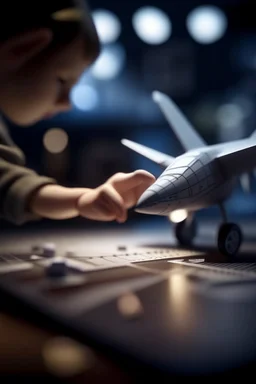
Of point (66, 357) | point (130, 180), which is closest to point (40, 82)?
point (130, 180)

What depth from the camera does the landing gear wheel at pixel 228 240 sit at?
2.72ft

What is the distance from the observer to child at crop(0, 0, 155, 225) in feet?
2.18

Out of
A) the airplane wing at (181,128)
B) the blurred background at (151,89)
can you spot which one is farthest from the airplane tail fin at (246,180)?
the airplane wing at (181,128)

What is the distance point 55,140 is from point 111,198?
2.40ft

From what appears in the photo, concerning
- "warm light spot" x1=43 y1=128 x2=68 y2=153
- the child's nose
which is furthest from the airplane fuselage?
"warm light spot" x1=43 y1=128 x2=68 y2=153

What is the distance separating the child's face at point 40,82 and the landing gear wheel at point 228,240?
0.41 m

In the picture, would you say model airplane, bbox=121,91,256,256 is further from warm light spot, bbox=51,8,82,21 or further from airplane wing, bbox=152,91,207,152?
warm light spot, bbox=51,8,82,21

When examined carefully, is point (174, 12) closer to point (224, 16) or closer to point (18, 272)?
point (224, 16)

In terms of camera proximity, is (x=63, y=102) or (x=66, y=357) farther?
(x=63, y=102)

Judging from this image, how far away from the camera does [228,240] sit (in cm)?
83

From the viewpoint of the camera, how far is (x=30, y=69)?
2.29ft

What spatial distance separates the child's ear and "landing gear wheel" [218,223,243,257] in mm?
478

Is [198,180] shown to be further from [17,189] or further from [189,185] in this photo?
[17,189]

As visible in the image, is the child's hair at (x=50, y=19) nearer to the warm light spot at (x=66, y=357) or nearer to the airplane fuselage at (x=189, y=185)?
the airplane fuselage at (x=189, y=185)
